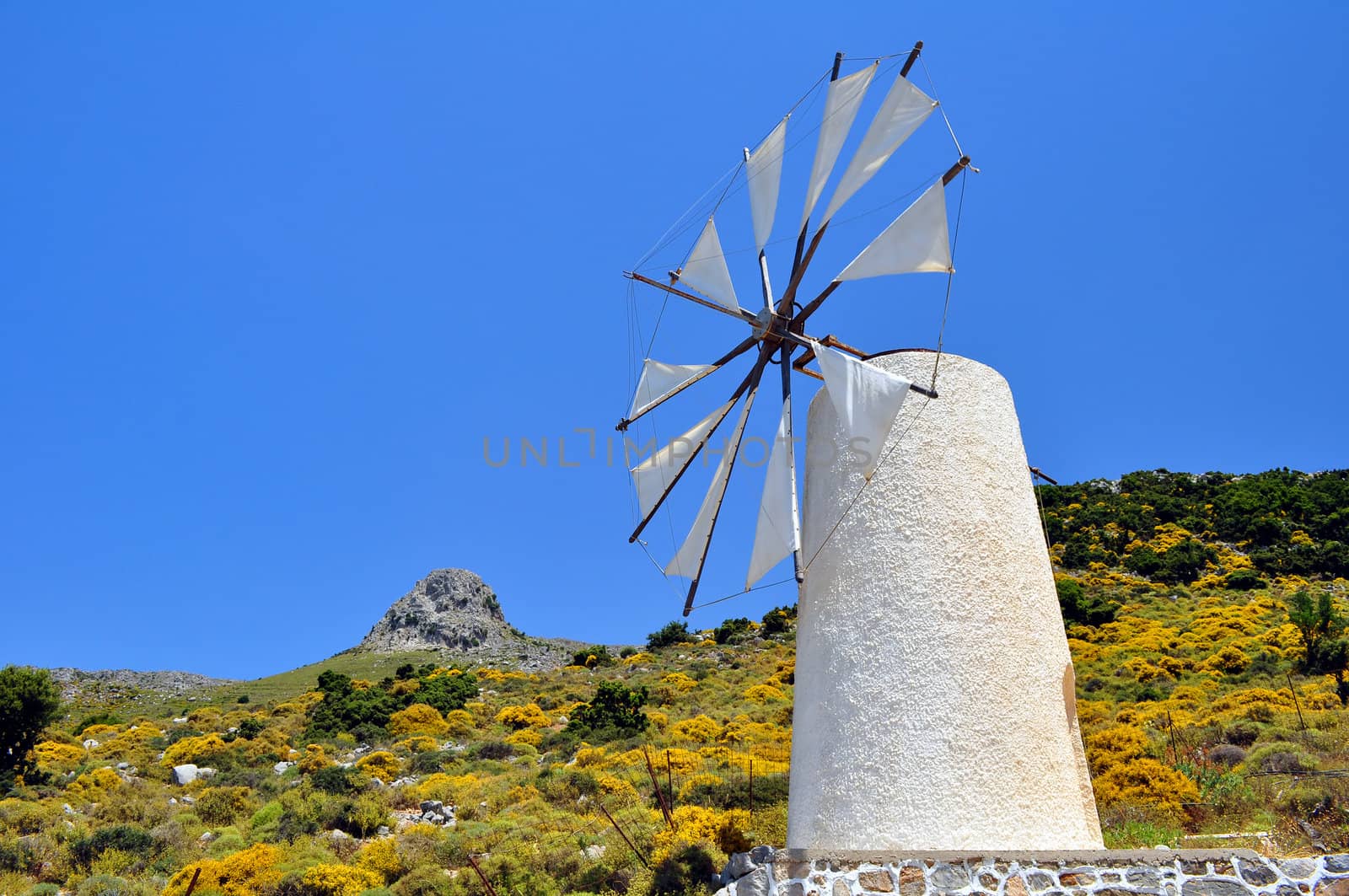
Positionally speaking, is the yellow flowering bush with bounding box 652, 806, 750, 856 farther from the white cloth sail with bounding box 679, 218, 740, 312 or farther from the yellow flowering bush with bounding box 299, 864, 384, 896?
the white cloth sail with bounding box 679, 218, 740, 312

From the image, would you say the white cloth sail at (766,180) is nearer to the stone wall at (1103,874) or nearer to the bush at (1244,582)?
the stone wall at (1103,874)

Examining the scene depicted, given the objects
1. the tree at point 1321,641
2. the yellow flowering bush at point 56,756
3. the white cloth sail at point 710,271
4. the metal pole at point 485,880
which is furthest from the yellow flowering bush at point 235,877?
the tree at point 1321,641

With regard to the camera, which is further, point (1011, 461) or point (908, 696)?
point (1011, 461)

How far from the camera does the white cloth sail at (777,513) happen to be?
8.47 meters

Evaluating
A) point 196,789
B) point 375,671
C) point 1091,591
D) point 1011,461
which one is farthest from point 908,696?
point 375,671

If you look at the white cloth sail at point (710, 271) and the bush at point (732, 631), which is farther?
the bush at point (732, 631)

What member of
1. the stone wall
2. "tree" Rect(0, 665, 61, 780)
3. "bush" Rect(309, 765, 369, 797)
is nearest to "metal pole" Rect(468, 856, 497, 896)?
the stone wall

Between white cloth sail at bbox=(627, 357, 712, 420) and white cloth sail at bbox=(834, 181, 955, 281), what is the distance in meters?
2.37

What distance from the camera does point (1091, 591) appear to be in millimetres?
35281

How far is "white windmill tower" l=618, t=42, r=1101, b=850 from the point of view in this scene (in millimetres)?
7016

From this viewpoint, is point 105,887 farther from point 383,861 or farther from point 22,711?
point 22,711

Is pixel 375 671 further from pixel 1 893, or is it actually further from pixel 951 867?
pixel 951 867

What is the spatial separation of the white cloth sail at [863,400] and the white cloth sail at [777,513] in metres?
0.62

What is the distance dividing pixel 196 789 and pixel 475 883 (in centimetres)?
1088
